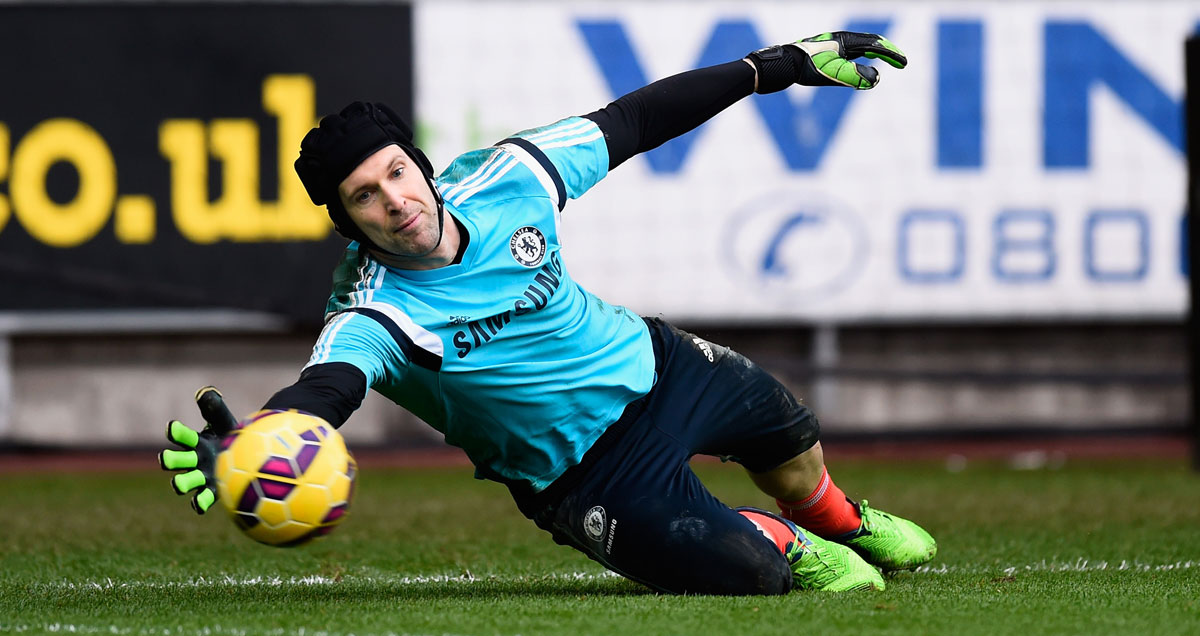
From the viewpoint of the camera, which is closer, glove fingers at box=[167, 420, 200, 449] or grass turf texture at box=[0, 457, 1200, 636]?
glove fingers at box=[167, 420, 200, 449]

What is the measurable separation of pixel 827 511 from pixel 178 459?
2198mm

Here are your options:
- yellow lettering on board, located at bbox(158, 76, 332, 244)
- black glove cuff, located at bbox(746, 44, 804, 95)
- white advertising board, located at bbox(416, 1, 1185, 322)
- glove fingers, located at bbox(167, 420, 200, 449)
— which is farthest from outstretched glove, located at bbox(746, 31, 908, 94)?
yellow lettering on board, located at bbox(158, 76, 332, 244)

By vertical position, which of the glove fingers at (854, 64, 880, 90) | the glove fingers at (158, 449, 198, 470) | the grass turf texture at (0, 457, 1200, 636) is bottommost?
the grass turf texture at (0, 457, 1200, 636)

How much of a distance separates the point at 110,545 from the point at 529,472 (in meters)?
2.56

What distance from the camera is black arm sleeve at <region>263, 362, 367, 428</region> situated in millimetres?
3721

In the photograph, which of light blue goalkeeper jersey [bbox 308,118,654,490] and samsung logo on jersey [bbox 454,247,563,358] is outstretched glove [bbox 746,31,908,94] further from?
samsung logo on jersey [bbox 454,247,563,358]

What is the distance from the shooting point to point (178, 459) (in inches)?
140

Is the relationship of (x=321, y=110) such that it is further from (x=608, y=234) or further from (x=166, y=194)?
(x=608, y=234)

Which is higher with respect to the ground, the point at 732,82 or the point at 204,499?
the point at 732,82

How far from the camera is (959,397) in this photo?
12.2 metres

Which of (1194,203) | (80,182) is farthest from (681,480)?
(80,182)

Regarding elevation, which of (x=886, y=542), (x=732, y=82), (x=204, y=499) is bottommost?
(x=886, y=542)

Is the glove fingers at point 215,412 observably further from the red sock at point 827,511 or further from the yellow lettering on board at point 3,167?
the yellow lettering on board at point 3,167

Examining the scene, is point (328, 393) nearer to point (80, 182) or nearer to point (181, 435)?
point (181, 435)
